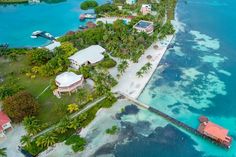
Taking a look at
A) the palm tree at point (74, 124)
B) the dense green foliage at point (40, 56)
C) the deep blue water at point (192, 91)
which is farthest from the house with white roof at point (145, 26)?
the palm tree at point (74, 124)

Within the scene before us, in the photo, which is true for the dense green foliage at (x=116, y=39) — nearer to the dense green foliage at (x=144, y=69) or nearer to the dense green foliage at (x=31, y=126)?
the dense green foliage at (x=144, y=69)

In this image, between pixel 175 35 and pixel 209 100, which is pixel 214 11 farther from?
pixel 209 100

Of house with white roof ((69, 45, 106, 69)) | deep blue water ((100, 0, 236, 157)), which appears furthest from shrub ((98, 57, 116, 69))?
deep blue water ((100, 0, 236, 157))

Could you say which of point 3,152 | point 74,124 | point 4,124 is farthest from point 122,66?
point 3,152

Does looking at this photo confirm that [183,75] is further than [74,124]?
Yes

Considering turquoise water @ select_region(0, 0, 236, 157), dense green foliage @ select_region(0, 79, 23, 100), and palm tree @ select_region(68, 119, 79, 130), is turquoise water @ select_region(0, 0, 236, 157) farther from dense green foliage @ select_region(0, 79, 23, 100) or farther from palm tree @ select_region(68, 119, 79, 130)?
dense green foliage @ select_region(0, 79, 23, 100)

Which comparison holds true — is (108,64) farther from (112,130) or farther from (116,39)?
(112,130)
